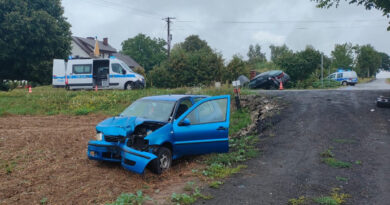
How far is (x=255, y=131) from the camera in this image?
1045 cm

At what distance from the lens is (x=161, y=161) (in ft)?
20.9

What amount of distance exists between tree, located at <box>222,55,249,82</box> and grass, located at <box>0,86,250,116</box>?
48.0 ft

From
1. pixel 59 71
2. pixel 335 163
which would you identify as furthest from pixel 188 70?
pixel 335 163

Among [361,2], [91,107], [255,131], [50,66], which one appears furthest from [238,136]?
[50,66]

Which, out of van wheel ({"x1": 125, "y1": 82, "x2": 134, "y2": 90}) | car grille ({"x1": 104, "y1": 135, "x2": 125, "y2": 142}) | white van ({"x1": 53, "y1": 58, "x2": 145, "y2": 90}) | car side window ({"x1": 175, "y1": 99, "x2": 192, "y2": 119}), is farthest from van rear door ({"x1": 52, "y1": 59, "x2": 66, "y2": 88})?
car grille ({"x1": 104, "y1": 135, "x2": 125, "y2": 142})

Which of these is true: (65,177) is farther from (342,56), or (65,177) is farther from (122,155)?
(342,56)

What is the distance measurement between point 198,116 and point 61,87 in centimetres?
1730

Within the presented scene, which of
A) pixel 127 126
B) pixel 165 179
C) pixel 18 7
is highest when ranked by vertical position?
pixel 18 7

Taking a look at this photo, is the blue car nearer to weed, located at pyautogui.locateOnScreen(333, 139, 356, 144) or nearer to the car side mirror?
the car side mirror

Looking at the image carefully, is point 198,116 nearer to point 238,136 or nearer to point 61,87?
point 238,136

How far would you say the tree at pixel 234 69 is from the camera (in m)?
31.4

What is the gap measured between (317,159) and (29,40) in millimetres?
27534

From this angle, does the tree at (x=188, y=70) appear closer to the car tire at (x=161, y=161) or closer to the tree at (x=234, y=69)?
the tree at (x=234, y=69)

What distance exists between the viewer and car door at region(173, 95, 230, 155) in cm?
674
